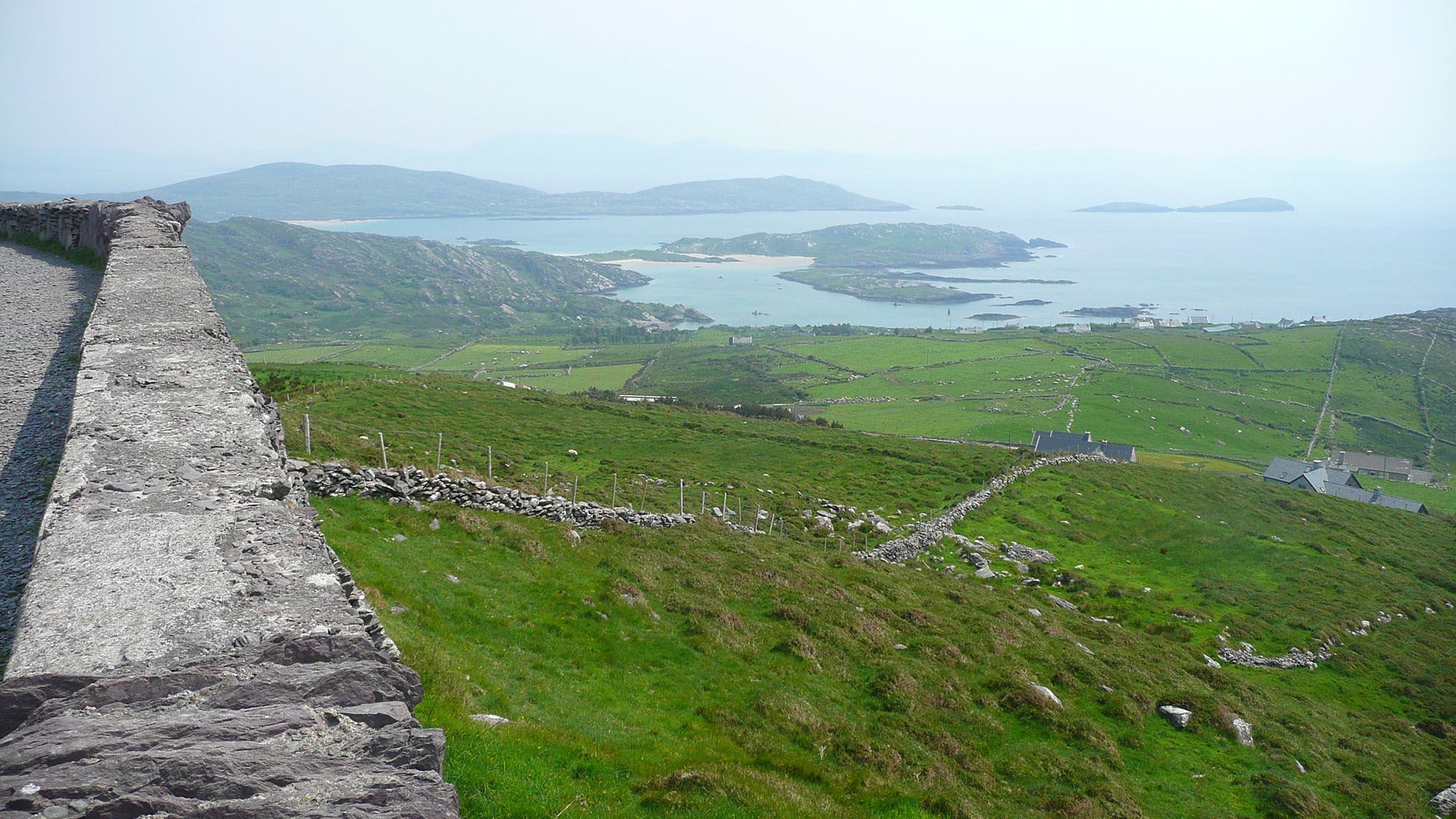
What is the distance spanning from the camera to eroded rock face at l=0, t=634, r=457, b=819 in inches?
152

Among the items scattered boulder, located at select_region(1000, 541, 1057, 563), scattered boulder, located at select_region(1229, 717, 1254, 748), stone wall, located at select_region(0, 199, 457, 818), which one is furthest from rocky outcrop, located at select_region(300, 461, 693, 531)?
scattered boulder, located at select_region(1000, 541, 1057, 563)

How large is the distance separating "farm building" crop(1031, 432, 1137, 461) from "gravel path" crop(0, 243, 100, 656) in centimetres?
6760

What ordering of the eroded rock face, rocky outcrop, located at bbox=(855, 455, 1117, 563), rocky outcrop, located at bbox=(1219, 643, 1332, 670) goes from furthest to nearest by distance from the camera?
1. rocky outcrop, located at bbox=(855, 455, 1117, 563)
2. rocky outcrop, located at bbox=(1219, 643, 1332, 670)
3. the eroded rock face

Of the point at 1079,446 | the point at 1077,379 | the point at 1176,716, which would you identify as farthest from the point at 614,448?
the point at 1077,379

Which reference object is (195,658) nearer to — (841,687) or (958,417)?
(841,687)

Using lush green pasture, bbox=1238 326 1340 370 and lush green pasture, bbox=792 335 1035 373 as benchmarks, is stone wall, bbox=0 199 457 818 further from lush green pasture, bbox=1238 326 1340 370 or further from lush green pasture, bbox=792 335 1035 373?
lush green pasture, bbox=1238 326 1340 370

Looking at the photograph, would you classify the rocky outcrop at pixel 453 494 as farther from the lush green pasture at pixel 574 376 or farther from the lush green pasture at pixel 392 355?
the lush green pasture at pixel 392 355

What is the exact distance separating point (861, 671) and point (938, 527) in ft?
62.1

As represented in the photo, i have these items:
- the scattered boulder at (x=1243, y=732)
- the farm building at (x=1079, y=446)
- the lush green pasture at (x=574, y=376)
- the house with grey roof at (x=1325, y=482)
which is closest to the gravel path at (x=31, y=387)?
the scattered boulder at (x=1243, y=732)

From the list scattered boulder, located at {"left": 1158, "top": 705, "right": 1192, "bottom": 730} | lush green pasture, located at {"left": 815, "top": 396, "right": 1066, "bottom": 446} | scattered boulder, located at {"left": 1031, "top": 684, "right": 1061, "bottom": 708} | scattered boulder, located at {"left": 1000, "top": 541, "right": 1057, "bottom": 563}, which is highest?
scattered boulder, located at {"left": 1031, "top": 684, "right": 1061, "bottom": 708}

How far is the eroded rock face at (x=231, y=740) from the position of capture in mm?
3850

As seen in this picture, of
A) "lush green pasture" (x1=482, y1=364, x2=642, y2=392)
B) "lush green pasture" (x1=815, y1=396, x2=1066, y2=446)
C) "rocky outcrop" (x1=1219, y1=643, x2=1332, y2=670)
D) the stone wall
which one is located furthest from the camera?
"lush green pasture" (x1=482, y1=364, x2=642, y2=392)

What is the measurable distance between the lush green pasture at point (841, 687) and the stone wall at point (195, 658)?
2.88m

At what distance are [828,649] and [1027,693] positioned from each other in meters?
4.19
